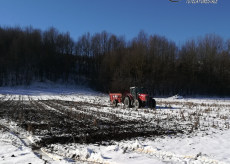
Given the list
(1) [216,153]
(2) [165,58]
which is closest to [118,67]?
(2) [165,58]

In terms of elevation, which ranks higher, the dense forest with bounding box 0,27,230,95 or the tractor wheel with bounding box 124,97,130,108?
the dense forest with bounding box 0,27,230,95

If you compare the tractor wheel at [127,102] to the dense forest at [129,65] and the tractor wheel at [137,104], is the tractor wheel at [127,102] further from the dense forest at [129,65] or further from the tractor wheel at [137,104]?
the dense forest at [129,65]

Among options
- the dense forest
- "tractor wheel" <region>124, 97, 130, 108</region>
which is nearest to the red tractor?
"tractor wheel" <region>124, 97, 130, 108</region>

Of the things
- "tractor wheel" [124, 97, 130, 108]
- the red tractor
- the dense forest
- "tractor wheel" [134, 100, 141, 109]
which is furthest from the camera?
the dense forest

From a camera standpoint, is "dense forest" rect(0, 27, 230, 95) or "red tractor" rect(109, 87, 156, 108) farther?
"dense forest" rect(0, 27, 230, 95)

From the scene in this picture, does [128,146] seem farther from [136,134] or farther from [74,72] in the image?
[74,72]

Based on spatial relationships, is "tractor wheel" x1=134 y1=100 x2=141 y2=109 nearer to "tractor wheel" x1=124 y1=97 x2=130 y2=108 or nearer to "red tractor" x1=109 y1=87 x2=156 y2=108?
"red tractor" x1=109 y1=87 x2=156 y2=108

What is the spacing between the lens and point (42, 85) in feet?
→ 145

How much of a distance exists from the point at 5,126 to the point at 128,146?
233 inches

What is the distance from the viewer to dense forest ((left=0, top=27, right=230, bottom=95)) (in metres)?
41.7

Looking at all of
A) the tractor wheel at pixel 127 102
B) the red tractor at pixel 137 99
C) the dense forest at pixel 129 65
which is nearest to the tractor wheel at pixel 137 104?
the red tractor at pixel 137 99

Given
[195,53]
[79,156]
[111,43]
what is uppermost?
[111,43]

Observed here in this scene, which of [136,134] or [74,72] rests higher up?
[74,72]

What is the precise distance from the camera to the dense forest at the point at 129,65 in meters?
41.7
